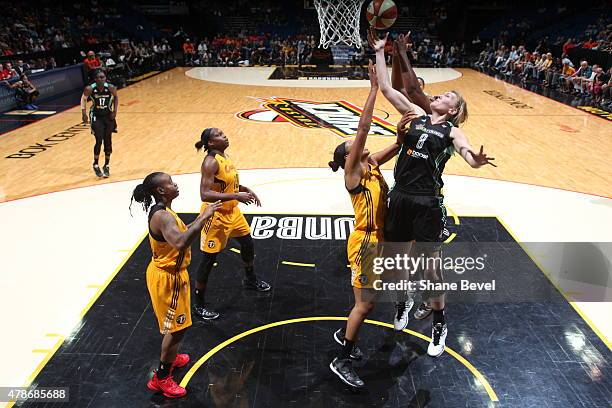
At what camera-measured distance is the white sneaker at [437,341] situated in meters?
4.34

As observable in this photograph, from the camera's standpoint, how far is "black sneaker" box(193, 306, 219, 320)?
4898 mm

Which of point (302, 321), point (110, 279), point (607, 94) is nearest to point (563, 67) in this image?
point (607, 94)

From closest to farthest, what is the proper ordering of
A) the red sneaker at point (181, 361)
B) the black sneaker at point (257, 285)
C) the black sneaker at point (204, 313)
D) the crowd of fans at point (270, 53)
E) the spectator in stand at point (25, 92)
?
the red sneaker at point (181, 361) < the black sneaker at point (204, 313) < the black sneaker at point (257, 285) < the spectator in stand at point (25, 92) < the crowd of fans at point (270, 53)

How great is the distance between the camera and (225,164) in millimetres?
4793

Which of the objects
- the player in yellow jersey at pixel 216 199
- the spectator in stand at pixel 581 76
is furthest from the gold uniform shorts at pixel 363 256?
the spectator in stand at pixel 581 76

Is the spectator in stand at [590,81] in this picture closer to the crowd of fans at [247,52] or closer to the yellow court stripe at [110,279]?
the crowd of fans at [247,52]

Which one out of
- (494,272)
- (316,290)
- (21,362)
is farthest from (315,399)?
(494,272)

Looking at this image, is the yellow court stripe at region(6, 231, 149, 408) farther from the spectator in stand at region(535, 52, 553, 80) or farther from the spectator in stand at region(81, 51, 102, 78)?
the spectator in stand at region(535, 52, 553, 80)

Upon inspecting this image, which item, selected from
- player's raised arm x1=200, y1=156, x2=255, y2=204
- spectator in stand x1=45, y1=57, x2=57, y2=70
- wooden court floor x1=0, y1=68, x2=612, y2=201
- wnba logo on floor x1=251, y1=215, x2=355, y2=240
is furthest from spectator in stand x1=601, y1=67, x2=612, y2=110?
spectator in stand x1=45, y1=57, x2=57, y2=70

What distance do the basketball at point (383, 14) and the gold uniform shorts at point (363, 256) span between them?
111 inches

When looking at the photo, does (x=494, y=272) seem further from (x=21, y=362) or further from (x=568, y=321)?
(x=21, y=362)

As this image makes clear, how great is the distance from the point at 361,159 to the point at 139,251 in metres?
3.57

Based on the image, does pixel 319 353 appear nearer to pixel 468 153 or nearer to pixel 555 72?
pixel 468 153

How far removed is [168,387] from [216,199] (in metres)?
1.64
